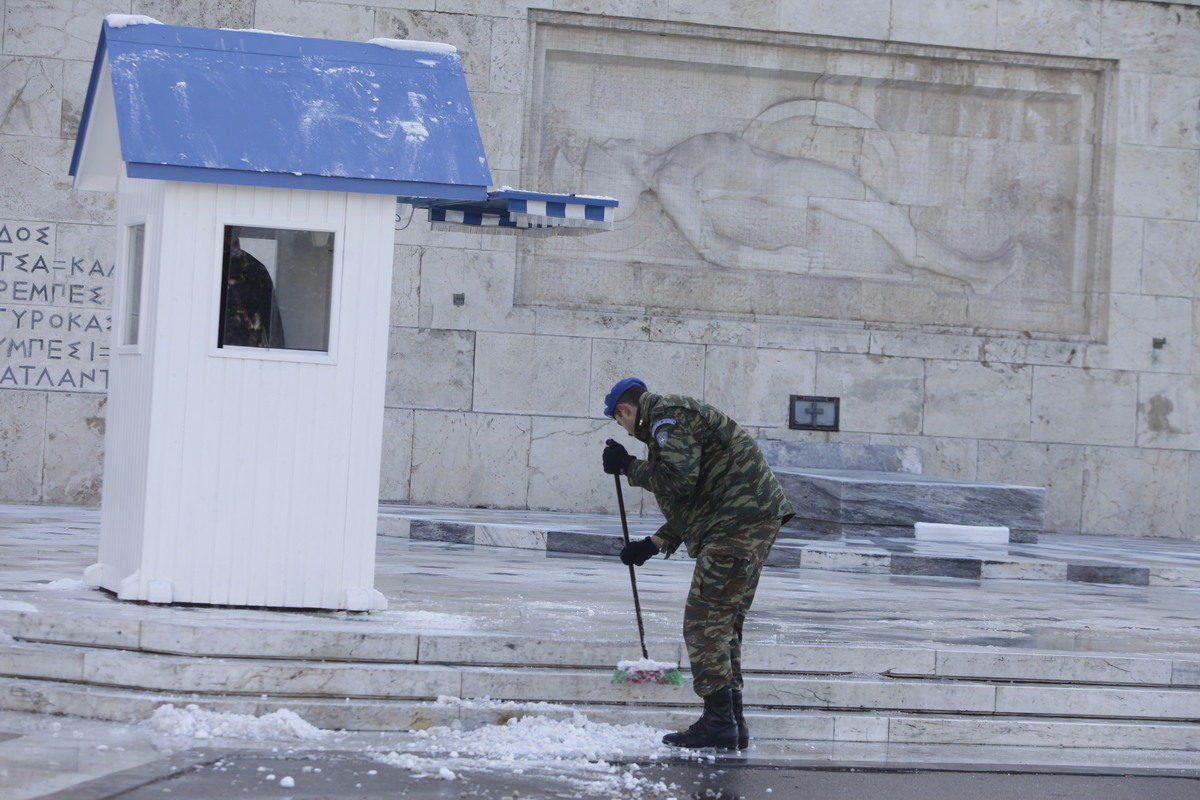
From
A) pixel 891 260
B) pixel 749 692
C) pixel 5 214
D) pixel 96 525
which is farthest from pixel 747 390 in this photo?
pixel 749 692

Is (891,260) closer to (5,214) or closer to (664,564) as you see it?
(664,564)

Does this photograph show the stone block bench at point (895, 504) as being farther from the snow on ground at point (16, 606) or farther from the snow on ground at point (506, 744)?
the snow on ground at point (16, 606)

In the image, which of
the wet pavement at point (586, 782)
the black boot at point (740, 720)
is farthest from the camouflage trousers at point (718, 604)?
the wet pavement at point (586, 782)

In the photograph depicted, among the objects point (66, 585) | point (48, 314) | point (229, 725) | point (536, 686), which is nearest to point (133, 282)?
point (66, 585)

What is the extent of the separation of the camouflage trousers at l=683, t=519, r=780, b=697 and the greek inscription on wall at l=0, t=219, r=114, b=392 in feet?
33.5

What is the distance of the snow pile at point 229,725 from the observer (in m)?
6.11

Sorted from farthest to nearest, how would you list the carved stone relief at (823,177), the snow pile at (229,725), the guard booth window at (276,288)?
the carved stone relief at (823,177) < the guard booth window at (276,288) < the snow pile at (229,725)

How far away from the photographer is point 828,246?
54.6ft

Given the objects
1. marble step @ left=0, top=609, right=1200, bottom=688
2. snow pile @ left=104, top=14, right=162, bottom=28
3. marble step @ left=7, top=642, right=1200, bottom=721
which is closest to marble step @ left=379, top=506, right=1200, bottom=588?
marble step @ left=0, top=609, right=1200, bottom=688

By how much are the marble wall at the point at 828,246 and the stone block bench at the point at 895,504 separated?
7.60ft

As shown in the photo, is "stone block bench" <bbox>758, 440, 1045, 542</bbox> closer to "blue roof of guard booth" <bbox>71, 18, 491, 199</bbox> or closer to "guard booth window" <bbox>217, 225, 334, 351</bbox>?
"blue roof of guard booth" <bbox>71, 18, 491, 199</bbox>

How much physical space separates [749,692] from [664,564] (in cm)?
507

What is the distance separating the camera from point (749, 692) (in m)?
7.07

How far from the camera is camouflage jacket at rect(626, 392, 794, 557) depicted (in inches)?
250
